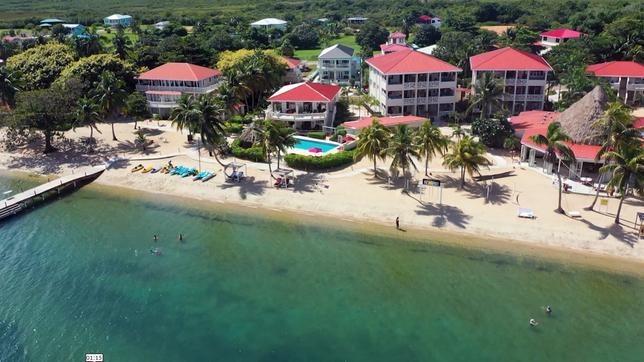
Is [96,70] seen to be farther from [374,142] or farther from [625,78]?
[625,78]

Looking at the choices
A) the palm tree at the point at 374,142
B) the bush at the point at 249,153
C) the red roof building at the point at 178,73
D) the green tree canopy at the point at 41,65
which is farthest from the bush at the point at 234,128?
the green tree canopy at the point at 41,65

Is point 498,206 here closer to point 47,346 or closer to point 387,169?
point 387,169

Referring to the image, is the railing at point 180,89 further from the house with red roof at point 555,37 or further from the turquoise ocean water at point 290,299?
the house with red roof at point 555,37

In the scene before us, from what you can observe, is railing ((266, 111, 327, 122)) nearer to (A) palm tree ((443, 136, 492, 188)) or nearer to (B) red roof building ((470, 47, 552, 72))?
(B) red roof building ((470, 47, 552, 72))

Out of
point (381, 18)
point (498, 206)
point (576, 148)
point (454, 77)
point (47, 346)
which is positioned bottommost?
point (47, 346)

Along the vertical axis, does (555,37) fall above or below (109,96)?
above

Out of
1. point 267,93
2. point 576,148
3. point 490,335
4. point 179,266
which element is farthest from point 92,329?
point 267,93

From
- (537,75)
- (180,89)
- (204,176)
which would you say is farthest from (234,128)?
(537,75)
